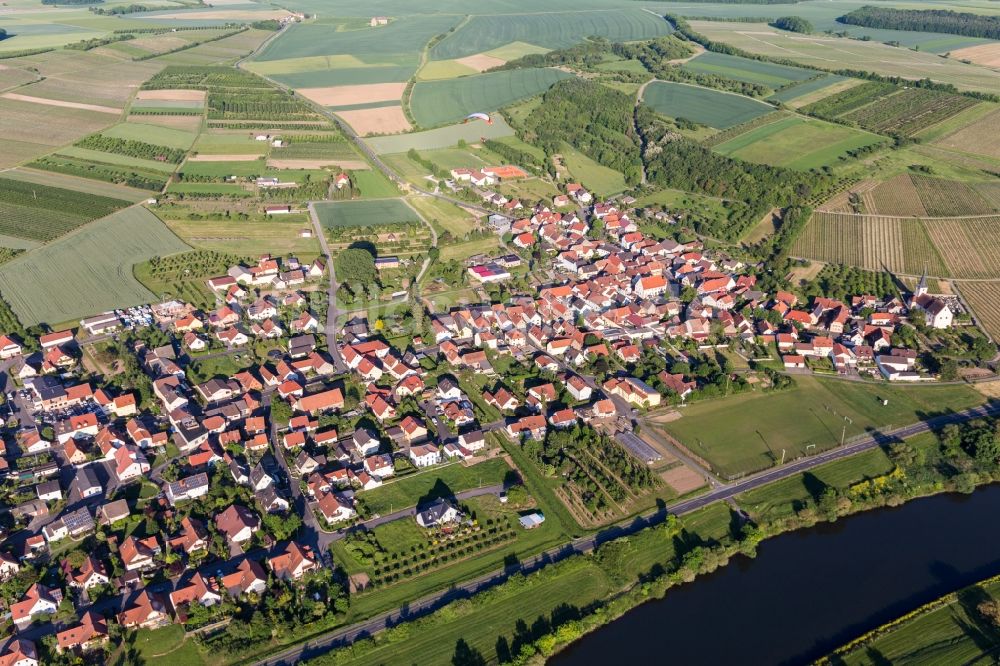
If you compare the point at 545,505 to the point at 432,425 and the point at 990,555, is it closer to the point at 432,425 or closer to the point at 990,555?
the point at 432,425

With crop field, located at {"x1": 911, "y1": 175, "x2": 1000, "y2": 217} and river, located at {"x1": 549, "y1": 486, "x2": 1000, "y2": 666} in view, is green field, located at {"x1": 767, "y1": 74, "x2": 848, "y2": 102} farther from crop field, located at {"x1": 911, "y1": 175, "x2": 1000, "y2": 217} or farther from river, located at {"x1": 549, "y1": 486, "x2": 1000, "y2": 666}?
river, located at {"x1": 549, "y1": 486, "x2": 1000, "y2": 666}

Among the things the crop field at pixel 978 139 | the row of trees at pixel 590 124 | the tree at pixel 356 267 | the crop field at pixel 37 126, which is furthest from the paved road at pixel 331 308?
the crop field at pixel 978 139

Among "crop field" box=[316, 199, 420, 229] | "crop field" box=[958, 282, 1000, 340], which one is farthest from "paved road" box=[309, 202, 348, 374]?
"crop field" box=[958, 282, 1000, 340]

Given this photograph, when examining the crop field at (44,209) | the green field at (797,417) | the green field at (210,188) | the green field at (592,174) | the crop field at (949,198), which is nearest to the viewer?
the green field at (797,417)

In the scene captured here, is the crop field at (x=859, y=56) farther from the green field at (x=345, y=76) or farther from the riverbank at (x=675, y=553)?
the riverbank at (x=675, y=553)

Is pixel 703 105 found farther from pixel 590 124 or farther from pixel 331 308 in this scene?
pixel 331 308

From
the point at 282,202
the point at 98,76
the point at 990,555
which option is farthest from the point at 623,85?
the point at 990,555

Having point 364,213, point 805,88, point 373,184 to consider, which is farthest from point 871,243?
point 805,88
